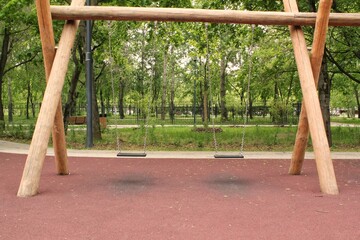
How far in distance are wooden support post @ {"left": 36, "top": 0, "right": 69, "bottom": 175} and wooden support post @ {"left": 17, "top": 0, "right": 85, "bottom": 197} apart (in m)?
0.23

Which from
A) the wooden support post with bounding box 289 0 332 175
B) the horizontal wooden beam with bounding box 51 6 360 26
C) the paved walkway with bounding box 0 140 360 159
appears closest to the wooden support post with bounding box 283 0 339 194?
the wooden support post with bounding box 289 0 332 175

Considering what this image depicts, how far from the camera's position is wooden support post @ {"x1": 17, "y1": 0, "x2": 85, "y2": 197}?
5688 millimetres

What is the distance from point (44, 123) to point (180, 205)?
2588mm

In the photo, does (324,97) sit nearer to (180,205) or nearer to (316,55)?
(316,55)

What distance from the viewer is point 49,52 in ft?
21.3

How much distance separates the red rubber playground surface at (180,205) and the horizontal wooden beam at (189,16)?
3.04 metres

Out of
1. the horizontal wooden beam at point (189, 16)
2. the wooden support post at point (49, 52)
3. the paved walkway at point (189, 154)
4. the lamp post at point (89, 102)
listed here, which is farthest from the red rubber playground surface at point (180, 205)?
the lamp post at point (89, 102)

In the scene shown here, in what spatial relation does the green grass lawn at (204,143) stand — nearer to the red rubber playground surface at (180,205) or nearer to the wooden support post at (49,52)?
the red rubber playground surface at (180,205)

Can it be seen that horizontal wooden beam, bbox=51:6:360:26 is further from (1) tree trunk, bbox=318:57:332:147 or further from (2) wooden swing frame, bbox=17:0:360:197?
(1) tree trunk, bbox=318:57:332:147

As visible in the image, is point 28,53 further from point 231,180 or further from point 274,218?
point 274,218

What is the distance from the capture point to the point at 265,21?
675 cm

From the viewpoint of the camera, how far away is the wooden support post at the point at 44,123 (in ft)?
18.7

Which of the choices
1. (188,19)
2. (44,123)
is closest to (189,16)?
(188,19)

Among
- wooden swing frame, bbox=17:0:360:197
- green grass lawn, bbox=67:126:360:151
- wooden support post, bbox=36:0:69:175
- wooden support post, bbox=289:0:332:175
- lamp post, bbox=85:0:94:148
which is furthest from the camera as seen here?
green grass lawn, bbox=67:126:360:151
